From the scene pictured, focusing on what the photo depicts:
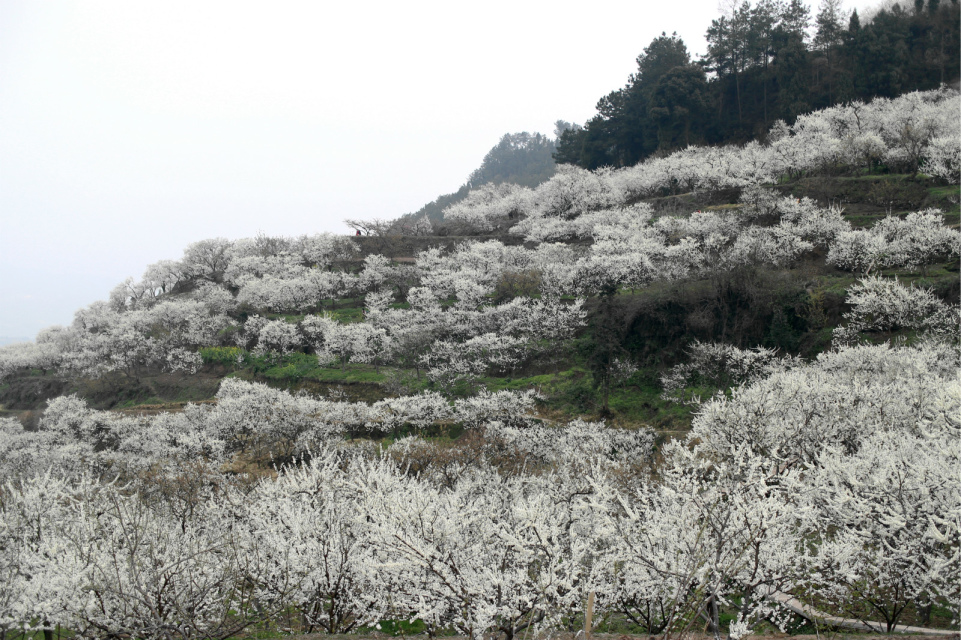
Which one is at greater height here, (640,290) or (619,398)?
(640,290)

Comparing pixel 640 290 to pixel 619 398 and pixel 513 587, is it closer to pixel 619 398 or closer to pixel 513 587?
pixel 619 398

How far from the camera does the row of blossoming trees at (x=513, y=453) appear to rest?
8.23m

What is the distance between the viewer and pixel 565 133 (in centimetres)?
7950

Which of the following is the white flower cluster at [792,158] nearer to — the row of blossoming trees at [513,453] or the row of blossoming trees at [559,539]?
the row of blossoming trees at [513,453]

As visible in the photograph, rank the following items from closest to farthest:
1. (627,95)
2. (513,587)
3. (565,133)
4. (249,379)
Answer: (513,587), (249,379), (627,95), (565,133)

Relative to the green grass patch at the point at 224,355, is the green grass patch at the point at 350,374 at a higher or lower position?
lower

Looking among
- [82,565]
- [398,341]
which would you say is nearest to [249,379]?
[398,341]

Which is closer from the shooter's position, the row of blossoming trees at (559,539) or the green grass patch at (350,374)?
the row of blossoming trees at (559,539)

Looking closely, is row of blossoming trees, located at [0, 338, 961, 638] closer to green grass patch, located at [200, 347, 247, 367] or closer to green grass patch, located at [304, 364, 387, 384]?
green grass patch, located at [304, 364, 387, 384]

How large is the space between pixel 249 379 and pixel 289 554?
118 ft

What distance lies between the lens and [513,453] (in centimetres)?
2270

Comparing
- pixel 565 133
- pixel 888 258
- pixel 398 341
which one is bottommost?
pixel 398 341

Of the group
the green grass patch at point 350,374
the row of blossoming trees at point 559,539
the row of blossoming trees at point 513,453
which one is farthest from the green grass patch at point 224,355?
the row of blossoming trees at point 559,539

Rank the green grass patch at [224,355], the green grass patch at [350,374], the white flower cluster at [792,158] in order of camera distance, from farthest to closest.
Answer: the green grass patch at [224,355] < the white flower cluster at [792,158] < the green grass patch at [350,374]
